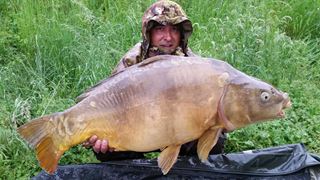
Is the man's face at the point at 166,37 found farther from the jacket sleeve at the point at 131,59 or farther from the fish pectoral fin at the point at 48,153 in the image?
the fish pectoral fin at the point at 48,153

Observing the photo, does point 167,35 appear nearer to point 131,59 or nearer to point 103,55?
point 131,59

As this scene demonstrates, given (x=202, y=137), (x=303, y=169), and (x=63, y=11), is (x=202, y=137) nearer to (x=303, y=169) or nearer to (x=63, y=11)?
(x=303, y=169)

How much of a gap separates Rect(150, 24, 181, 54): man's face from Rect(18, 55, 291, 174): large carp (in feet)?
2.34

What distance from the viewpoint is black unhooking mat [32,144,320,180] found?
8.93ft

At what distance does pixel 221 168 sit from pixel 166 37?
687mm

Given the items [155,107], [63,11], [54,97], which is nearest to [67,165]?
[54,97]

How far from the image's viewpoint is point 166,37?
2.87m

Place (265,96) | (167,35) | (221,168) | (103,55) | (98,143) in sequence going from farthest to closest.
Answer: (103,55) → (167,35) → (221,168) → (98,143) → (265,96)

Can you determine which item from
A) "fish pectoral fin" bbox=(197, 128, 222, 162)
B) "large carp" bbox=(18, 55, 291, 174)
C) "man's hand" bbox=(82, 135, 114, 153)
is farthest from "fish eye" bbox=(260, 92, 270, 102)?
"man's hand" bbox=(82, 135, 114, 153)

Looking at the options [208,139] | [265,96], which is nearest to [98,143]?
[208,139]

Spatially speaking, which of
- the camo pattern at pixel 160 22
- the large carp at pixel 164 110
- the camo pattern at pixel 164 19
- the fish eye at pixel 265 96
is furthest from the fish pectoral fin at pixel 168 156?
the camo pattern at pixel 164 19

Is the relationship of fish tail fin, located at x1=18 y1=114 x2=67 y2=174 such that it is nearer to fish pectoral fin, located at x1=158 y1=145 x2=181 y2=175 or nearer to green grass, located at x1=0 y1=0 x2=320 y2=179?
fish pectoral fin, located at x1=158 y1=145 x2=181 y2=175

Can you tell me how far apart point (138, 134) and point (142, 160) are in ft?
2.39

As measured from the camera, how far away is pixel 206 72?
2.09 m
